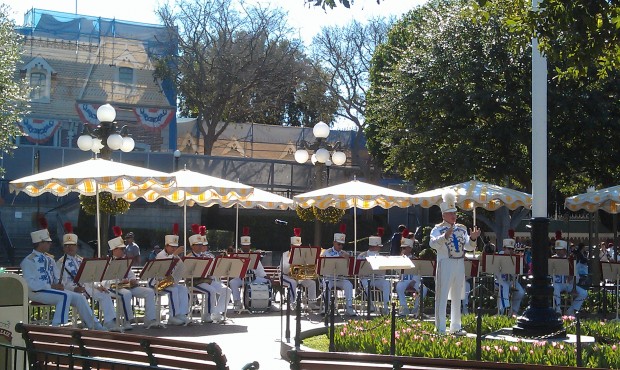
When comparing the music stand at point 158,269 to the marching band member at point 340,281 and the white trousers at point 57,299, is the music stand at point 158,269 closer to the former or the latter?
the white trousers at point 57,299

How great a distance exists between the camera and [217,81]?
173 feet

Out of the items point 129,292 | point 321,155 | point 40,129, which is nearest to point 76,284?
point 129,292

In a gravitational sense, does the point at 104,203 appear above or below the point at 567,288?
above

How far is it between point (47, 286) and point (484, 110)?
1610cm

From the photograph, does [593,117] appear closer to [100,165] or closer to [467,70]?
[467,70]

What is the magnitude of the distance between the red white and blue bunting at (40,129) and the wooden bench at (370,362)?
43875 mm

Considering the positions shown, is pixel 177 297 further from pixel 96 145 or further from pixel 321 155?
pixel 321 155

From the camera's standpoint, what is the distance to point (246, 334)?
1638 cm

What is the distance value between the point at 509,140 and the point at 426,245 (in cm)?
400

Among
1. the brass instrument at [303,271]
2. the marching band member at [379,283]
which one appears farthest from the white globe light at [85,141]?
the marching band member at [379,283]

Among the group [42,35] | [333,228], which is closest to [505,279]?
[333,228]

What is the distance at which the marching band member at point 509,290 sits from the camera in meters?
19.5

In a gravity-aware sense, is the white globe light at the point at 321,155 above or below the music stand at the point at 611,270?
above

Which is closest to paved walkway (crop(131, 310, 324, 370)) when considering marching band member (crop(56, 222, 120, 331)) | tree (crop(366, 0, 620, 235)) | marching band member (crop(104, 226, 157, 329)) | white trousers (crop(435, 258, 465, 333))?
marching band member (crop(104, 226, 157, 329))
